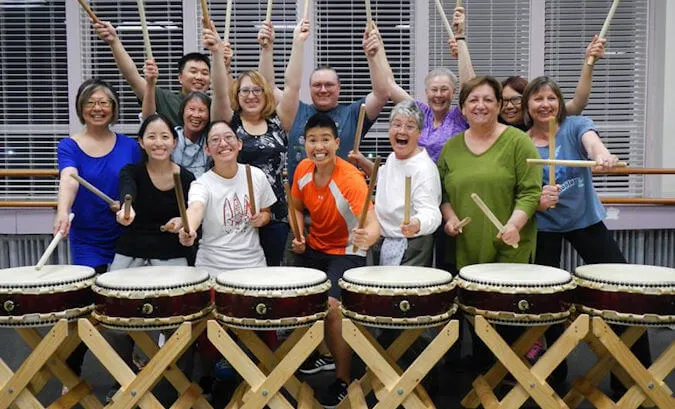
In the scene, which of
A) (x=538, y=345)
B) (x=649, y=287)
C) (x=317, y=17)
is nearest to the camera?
(x=649, y=287)

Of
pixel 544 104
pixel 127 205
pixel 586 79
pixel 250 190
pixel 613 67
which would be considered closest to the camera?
pixel 127 205

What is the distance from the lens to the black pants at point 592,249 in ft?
9.76

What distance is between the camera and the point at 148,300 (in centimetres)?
239

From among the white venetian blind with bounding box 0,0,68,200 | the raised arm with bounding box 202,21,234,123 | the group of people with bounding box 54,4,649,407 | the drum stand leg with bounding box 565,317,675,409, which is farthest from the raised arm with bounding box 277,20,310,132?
the white venetian blind with bounding box 0,0,68,200

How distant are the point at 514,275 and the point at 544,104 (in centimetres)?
88

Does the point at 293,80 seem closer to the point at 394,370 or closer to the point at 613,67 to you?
A: the point at 394,370

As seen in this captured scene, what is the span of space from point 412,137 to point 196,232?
3.15 ft

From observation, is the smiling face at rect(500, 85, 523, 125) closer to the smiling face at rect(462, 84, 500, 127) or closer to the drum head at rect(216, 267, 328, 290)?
the smiling face at rect(462, 84, 500, 127)

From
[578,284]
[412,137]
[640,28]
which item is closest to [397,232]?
[412,137]

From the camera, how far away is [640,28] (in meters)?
5.00

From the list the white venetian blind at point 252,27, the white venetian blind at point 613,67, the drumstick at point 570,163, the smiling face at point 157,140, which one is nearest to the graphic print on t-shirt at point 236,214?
the smiling face at point 157,140

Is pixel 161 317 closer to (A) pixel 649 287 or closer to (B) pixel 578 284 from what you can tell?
(B) pixel 578 284

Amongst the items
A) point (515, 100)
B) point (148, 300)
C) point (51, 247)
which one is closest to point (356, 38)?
point (515, 100)

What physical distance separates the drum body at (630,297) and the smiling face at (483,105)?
74 cm
